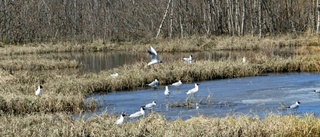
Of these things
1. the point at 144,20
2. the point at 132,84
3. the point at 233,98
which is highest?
the point at 144,20

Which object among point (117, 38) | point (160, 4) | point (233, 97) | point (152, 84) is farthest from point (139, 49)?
point (233, 97)

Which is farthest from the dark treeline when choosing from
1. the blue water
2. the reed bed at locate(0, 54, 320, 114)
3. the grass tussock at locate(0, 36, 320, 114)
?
the blue water

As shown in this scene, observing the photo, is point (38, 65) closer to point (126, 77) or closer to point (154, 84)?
point (126, 77)

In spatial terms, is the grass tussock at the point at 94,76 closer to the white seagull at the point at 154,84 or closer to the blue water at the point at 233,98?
the blue water at the point at 233,98

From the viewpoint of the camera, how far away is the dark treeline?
151 feet

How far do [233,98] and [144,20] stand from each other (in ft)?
104

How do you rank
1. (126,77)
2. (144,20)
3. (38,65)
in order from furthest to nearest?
(144,20)
(38,65)
(126,77)

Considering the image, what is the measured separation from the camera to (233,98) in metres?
17.2

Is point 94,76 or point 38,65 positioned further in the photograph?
point 38,65

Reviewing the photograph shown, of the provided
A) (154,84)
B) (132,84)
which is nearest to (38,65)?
(132,84)

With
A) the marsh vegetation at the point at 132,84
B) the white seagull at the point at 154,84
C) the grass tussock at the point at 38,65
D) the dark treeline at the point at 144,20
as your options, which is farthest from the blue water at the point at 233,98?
the dark treeline at the point at 144,20

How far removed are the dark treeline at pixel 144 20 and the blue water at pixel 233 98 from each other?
22955 millimetres

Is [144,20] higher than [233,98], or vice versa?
[144,20]

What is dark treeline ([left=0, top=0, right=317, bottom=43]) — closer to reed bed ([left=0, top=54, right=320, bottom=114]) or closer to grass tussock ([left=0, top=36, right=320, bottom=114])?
grass tussock ([left=0, top=36, right=320, bottom=114])
